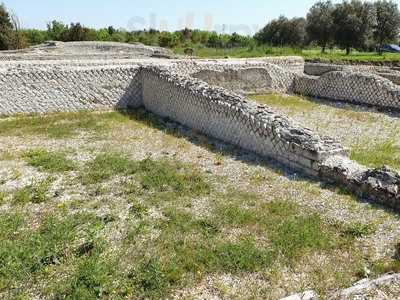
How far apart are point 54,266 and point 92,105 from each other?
9357 mm

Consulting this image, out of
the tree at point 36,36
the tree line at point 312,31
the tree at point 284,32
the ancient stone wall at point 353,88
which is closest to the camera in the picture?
the ancient stone wall at point 353,88

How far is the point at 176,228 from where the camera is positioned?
6.25m

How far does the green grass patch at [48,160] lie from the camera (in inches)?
341

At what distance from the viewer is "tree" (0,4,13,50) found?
32906mm

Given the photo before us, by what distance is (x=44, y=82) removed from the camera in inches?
521

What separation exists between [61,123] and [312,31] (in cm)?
3605

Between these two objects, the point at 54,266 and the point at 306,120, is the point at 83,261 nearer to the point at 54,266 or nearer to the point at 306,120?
the point at 54,266

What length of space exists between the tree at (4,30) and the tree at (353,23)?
92.5 feet

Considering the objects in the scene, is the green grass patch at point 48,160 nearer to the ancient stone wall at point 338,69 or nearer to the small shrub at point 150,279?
the small shrub at point 150,279

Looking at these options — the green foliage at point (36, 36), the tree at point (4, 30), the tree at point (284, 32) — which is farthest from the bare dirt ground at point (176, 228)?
the tree at point (284, 32)

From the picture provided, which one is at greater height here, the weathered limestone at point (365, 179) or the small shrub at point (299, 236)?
the weathered limestone at point (365, 179)

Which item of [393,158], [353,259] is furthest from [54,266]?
[393,158]

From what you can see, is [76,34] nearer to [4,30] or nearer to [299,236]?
[4,30]

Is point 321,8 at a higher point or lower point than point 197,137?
higher
